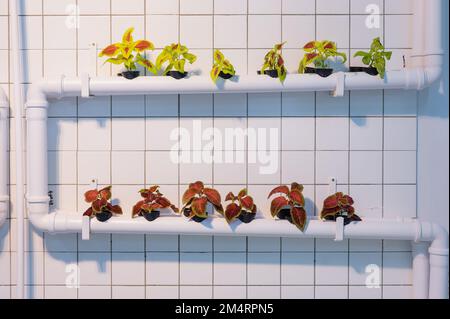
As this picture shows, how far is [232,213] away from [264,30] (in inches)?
30.8

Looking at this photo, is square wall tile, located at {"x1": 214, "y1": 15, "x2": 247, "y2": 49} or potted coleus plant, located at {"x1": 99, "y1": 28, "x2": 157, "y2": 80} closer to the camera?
potted coleus plant, located at {"x1": 99, "y1": 28, "x2": 157, "y2": 80}

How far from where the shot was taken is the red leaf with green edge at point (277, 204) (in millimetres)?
1825

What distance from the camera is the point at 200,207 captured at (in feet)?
5.91

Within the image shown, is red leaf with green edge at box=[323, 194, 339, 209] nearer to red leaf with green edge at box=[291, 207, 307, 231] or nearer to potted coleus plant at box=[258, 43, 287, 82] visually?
red leaf with green edge at box=[291, 207, 307, 231]

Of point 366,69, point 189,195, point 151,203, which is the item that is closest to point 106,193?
point 151,203

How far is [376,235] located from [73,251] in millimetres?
1270

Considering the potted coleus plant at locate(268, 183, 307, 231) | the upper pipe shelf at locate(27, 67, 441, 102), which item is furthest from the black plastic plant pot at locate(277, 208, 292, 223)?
the upper pipe shelf at locate(27, 67, 441, 102)

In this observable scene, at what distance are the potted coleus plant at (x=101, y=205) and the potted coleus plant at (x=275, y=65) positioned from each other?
80cm

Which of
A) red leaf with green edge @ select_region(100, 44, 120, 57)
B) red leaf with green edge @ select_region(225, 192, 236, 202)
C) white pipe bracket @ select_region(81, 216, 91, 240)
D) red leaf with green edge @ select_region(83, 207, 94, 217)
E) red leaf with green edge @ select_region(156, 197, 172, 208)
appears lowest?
white pipe bracket @ select_region(81, 216, 91, 240)

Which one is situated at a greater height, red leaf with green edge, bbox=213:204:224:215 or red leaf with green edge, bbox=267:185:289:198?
red leaf with green edge, bbox=267:185:289:198

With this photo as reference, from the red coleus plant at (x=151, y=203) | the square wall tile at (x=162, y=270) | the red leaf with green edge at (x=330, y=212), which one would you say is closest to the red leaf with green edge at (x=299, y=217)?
the red leaf with green edge at (x=330, y=212)

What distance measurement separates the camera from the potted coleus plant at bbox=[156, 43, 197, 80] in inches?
71.9

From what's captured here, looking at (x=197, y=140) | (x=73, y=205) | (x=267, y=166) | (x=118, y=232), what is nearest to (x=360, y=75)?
(x=267, y=166)
